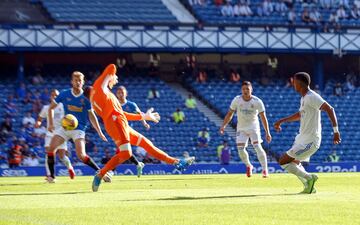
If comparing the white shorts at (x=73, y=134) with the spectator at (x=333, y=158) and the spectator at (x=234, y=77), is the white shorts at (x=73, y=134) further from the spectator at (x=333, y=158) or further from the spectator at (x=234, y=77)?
the spectator at (x=234, y=77)

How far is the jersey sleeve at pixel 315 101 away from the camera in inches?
692

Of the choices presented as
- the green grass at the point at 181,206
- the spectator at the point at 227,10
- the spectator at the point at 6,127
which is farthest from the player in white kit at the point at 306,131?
the spectator at the point at 227,10

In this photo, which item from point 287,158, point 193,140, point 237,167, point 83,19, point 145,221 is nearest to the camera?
point 145,221

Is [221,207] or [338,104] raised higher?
[221,207]

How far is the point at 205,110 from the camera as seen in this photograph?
4944 cm

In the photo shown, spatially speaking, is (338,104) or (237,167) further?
(338,104)

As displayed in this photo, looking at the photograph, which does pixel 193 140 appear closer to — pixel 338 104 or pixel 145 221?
pixel 338 104

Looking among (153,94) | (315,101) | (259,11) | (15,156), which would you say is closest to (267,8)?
(259,11)

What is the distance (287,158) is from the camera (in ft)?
58.0

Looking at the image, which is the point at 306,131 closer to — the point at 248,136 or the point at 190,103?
the point at 248,136

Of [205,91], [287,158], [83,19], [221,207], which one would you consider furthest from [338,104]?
[221,207]

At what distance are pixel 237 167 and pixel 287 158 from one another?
2101 centimetres

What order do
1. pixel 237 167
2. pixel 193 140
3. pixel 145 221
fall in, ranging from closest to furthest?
pixel 145 221 < pixel 237 167 < pixel 193 140

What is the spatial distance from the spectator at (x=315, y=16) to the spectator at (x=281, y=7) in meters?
1.43
